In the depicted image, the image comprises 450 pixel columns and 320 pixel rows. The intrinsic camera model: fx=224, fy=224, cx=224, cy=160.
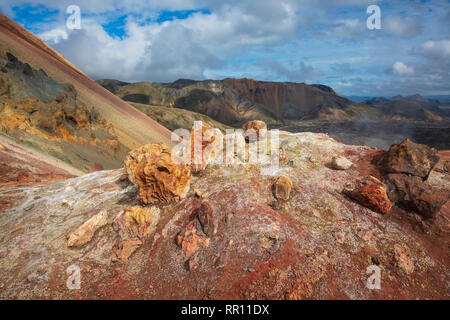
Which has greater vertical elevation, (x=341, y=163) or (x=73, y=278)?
(x=341, y=163)

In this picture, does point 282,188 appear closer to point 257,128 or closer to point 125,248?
point 125,248

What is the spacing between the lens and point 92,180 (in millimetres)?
12500

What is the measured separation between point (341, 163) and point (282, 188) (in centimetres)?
300

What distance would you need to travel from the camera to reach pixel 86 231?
8.27 metres

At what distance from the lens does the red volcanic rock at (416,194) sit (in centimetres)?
714

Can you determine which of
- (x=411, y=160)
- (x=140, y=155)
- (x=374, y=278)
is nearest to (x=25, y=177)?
(x=140, y=155)

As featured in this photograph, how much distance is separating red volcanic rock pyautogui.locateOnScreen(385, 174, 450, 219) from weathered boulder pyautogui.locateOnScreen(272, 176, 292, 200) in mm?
3466

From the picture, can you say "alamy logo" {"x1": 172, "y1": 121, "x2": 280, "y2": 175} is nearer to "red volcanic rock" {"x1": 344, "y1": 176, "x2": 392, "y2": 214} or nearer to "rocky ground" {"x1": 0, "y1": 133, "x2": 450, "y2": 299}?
"rocky ground" {"x1": 0, "y1": 133, "x2": 450, "y2": 299}

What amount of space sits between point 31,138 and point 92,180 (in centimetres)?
1194

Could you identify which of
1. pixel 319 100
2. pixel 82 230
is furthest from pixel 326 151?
pixel 319 100

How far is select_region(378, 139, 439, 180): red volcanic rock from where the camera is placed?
8188 millimetres

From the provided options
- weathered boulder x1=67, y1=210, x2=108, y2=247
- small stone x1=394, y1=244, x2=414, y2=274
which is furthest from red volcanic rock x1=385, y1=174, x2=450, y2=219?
weathered boulder x1=67, y1=210, x2=108, y2=247

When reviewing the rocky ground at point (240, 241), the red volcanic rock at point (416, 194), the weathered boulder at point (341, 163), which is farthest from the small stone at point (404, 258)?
the weathered boulder at point (341, 163)

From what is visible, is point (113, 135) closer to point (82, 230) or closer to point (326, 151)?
point (82, 230)
